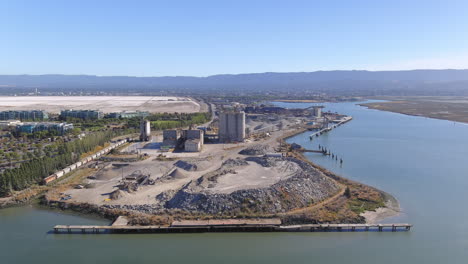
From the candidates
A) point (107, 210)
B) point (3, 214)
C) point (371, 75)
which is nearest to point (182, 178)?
point (107, 210)

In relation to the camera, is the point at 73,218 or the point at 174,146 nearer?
the point at 73,218

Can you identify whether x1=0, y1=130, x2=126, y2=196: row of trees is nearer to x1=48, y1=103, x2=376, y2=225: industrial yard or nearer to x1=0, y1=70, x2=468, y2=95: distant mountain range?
x1=48, y1=103, x2=376, y2=225: industrial yard

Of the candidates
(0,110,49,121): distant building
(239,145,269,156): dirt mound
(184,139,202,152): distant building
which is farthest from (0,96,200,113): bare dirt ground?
(239,145,269,156): dirt mound

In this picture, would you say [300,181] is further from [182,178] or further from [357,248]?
[182,178]

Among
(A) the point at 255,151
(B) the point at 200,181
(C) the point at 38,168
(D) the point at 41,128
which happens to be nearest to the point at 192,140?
(A) the point at 255,151

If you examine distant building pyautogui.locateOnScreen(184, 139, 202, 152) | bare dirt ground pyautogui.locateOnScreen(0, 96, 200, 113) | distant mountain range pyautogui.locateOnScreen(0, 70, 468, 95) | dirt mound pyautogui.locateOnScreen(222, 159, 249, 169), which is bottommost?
dirt mound pyautogui.locateOnScreen(222, 159, 249, 169)

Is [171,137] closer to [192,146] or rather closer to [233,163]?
[192,146]

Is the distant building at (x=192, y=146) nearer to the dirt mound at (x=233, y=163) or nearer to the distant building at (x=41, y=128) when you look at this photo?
the dirt mound at (x=233, y=163)
